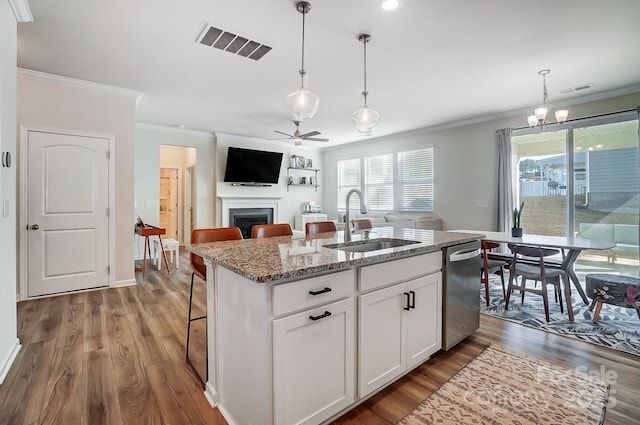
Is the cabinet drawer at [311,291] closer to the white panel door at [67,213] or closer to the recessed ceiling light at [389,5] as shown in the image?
the recessed ceiling light at [389,5]

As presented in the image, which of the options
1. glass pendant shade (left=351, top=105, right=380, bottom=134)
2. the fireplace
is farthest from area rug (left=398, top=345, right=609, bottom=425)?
the fireplace

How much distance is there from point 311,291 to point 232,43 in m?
2.60

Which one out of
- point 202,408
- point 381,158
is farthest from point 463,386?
point 381,158

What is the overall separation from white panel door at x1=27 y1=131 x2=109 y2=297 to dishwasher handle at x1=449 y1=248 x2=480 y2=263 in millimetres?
4102

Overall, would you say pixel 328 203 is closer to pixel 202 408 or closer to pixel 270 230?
pixel 270 230

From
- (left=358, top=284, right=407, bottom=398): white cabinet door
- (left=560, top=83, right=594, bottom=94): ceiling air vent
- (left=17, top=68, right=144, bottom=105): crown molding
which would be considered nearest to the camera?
(left=358, top=284, right=407, bottom=398): white cabinet door

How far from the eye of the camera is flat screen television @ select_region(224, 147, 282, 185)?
6844mm

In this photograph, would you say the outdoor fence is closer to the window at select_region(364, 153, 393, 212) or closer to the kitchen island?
the window at select_region(364, 153, 393, 212)

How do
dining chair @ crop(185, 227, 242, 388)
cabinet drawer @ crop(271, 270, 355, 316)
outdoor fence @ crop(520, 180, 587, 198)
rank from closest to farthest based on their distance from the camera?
1. cabinet drawer @ crop(271, 270, 355, 316)
2. dining chair @ crop(185, 227, 242, 388)
3. outdoor fence @ crop(520, 180, 587, 198)

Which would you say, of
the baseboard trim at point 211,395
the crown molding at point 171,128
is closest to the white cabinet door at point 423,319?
the baseboard trim at point 211,395

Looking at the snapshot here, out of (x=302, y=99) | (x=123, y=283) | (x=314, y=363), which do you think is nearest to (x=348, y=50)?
(x=302, y=99)

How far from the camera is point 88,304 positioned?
11.1 ft

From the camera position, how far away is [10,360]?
7.04 feet

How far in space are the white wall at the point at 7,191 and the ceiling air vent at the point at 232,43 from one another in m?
1.32
